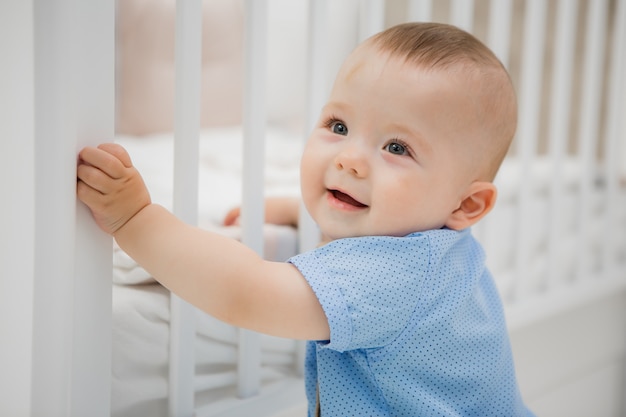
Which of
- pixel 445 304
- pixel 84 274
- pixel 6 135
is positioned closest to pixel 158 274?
pixel 84 274

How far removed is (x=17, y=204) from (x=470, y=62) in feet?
1.60

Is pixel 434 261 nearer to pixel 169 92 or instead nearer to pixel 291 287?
pixel 291 287

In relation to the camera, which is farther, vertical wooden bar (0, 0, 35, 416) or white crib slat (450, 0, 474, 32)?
white crib slat (450, 0, 474, 32)

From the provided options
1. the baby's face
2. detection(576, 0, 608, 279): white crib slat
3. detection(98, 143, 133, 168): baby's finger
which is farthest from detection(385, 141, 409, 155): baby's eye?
detection(576, 0, 608, 279): white crib slat

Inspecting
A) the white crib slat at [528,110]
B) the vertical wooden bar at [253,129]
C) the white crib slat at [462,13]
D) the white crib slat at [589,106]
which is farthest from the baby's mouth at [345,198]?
the white crib slat at [589,106]

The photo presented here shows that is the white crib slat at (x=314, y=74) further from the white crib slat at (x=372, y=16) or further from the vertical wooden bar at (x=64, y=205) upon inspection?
the vertical wooden bar at (x=64, y=205)

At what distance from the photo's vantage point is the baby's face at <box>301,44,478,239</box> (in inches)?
28.4

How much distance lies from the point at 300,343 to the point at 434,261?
1.07 ft

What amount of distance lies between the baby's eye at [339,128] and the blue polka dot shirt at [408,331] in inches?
5.5

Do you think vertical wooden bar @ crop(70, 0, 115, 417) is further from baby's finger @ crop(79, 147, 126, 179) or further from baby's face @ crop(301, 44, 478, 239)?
baby's face @ crop(301, 44, 478, 239)

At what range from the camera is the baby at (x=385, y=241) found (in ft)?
2.16

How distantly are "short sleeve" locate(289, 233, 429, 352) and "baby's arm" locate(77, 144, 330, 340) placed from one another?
19 millimetres

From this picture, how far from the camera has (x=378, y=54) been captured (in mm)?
749

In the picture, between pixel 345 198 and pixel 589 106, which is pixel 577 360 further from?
pixel 345 198
